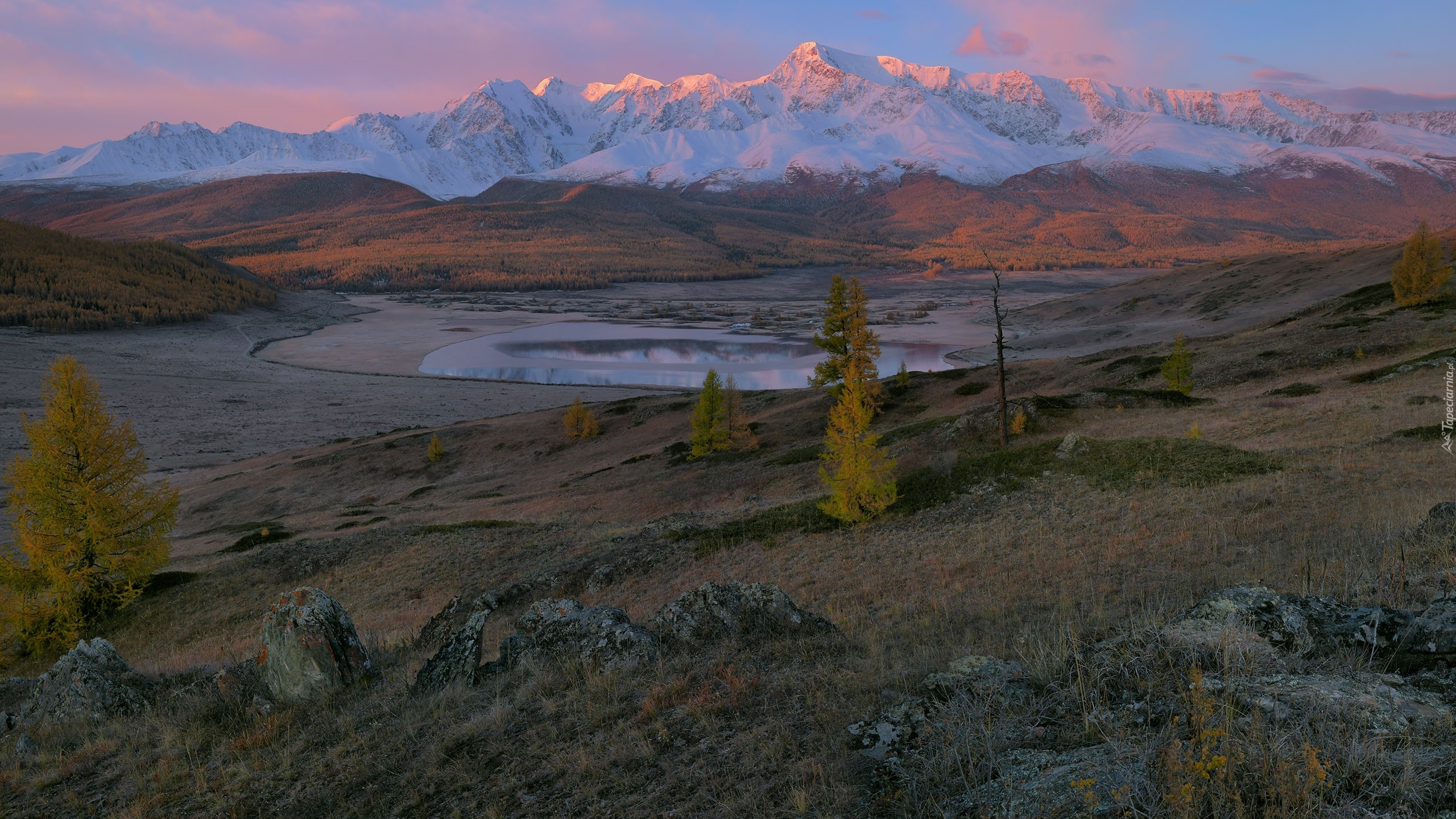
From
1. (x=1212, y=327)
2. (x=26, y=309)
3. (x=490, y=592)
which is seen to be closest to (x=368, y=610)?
(x=490, y=592)

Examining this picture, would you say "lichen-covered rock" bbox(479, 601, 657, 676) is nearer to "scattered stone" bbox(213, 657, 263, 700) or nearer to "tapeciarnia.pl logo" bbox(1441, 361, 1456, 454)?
"scattered stone" bbox(213, 657, 263, 700)

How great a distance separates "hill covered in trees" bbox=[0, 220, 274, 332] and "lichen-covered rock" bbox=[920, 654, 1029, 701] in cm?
16562

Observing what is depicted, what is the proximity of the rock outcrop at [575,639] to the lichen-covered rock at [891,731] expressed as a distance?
338 cm

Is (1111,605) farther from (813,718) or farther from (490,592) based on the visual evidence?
(490,592)

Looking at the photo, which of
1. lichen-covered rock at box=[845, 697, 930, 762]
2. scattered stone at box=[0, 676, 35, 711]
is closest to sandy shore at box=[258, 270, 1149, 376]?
scattered stone at box=[0, 676, 35, 711]

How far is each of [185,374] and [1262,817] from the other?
12544cm

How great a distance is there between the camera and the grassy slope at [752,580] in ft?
19.6

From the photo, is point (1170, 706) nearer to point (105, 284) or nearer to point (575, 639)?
point (575, 639)

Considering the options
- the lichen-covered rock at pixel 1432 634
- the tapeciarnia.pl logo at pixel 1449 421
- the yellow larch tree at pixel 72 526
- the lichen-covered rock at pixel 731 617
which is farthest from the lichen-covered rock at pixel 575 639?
the yellow larch tree at pixel 72 526

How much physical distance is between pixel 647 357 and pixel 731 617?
105617mm

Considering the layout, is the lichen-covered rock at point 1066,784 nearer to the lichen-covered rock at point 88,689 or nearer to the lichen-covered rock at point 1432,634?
the lichen-covered rock at point 1432,634

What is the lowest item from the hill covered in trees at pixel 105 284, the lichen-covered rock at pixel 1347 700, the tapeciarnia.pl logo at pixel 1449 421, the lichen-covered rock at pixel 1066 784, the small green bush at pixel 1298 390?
the small green bush at pixel 1298 390

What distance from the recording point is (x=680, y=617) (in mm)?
9102

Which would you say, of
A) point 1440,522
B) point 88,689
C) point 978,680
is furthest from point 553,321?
point 978,680
